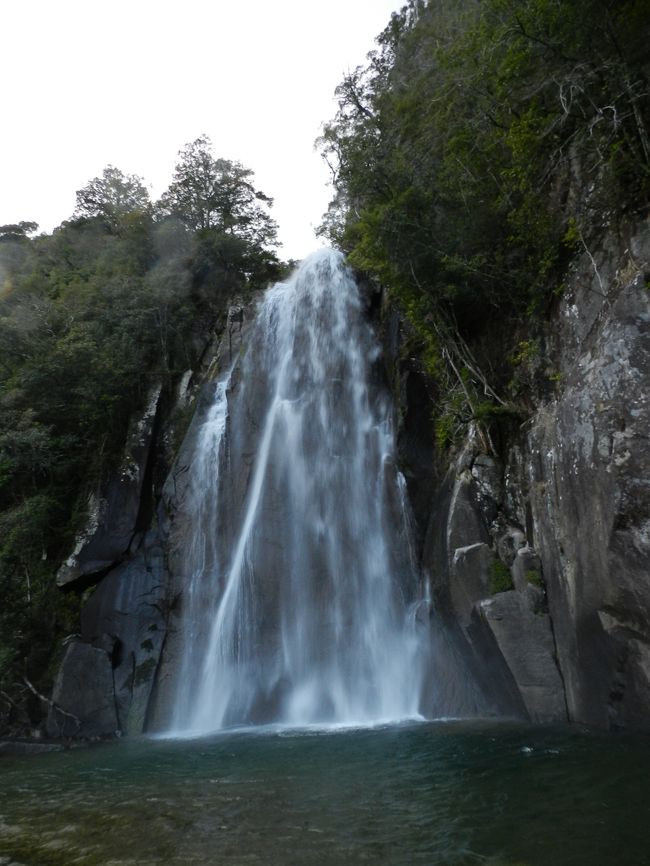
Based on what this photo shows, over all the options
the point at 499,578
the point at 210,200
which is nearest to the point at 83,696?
the point at 499,578

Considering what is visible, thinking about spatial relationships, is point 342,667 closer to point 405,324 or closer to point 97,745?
point 97,745

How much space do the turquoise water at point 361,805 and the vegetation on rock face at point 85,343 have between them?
261 inches

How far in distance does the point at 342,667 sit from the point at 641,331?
8454 mm

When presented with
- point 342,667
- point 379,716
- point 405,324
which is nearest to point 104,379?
point 405,324

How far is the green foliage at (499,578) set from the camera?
9.07m

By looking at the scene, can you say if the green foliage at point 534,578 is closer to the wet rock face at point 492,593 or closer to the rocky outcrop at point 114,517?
the wet rock face at point 492,593

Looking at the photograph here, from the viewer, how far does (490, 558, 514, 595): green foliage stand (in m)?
9.07

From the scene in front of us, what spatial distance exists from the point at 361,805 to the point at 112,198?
101 feet

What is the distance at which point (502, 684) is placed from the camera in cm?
916

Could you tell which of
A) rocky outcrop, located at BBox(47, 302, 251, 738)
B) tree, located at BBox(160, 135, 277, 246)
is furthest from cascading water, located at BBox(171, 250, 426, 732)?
tree, located at BBox(160, 135, 277, 246)

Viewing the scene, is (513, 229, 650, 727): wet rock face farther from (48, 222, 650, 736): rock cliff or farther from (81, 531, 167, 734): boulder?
(81, 531, 167, 734): boulder

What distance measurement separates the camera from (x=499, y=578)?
9180mm

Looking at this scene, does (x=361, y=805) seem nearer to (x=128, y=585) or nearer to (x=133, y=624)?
(x=133, y=624)

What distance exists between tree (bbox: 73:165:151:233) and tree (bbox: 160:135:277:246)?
4.43 meters
